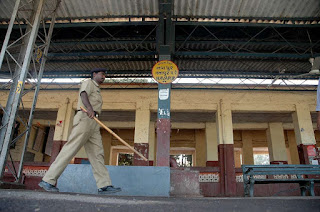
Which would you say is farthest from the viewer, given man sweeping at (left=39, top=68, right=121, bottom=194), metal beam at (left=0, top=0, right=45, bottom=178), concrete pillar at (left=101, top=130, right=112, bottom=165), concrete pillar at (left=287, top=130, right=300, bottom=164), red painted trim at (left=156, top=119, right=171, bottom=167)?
concrete pillar at (left=101, top=130, right=112, bottom=165)

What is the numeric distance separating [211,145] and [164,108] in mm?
7037

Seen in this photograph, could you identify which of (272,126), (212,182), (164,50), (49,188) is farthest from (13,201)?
(272,126)

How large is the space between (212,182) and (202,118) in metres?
4.04

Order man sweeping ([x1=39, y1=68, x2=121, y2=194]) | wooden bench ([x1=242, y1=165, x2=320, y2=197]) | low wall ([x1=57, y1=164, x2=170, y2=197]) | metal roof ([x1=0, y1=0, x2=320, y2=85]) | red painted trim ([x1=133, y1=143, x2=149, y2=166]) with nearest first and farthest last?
1. man sweeping ([x1=39, y1=68, x2=121, y2=194])
2. low wall ([x1=57, y1=164, x2=170, y2=197])
3. wooden bench ([x1=242, y1=165, x2=320, y2=197])
4. metal roof ([x1=0, y1=0, x2=320, y2=85])
5. red painted trim ([x1=133, y1=143, x2=149, y2=166])

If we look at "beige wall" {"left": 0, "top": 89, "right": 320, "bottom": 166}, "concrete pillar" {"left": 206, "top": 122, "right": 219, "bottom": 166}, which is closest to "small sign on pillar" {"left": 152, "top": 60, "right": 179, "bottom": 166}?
"beige wall" {"left": 0, "top": 89, "right": 320, "bottom": 166}

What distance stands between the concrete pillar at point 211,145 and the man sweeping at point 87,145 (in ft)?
31.2

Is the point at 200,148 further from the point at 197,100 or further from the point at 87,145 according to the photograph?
the point at 87,145

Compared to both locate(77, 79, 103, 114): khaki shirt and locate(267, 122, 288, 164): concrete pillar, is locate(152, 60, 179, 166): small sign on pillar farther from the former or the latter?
locate(267, 122, 288, 164): concrete pillar

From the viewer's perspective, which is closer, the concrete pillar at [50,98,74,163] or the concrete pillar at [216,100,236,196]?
the concrete pillar at [216,100,236,196]

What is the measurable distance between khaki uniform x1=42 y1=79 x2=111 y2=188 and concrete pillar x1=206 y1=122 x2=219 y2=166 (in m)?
9.56

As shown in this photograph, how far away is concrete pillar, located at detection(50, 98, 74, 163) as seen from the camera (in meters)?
10.6

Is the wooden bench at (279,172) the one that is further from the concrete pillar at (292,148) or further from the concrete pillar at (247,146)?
the concrete pillar at (292,148)

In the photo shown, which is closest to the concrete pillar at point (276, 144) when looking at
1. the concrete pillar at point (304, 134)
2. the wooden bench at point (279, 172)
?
the concrete pillar at point (304, 134)

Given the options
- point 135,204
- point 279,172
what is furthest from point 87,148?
point 279,172
